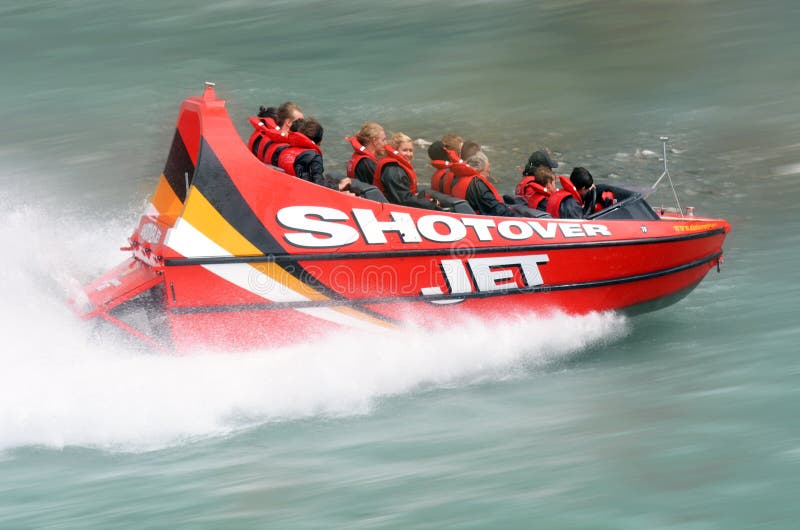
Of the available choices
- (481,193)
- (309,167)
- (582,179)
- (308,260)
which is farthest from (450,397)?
(582,179)

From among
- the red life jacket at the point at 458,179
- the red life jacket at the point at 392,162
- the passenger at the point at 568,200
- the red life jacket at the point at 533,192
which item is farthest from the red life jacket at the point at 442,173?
the passenger at the point at 568,200

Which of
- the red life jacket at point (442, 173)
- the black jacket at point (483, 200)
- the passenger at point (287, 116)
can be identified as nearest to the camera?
the black jacket at point (483, 200)

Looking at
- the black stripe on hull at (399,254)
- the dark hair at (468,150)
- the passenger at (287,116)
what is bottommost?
the black stripe on hull at (399,254)

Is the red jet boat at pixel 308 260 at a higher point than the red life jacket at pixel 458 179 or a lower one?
lower

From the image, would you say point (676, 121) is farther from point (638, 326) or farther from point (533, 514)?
point (533, 514)

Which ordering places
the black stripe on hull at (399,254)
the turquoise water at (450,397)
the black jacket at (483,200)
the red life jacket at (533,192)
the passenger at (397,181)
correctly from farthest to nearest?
the red life jacket at (533,192)
the black jacket at (483,200)
the passenger at (397,181)
the black stripe on hull at (399,254)
the turquoise water at (450,397)

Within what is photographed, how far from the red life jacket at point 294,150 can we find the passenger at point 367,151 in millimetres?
305

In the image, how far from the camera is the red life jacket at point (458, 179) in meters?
9.07

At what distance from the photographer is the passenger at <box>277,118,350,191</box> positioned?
899 centimetres

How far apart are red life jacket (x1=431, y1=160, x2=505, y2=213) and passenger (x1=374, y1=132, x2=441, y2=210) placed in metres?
0.27

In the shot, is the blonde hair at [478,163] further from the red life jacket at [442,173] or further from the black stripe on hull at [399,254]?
the black stripe on hull at [399,254]

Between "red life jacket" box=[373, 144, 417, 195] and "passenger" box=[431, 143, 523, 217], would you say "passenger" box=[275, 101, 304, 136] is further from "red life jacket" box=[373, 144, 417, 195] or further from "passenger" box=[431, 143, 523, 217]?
"passenger" box=[431, 143, 523, 217]

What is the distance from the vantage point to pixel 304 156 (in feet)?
29.5

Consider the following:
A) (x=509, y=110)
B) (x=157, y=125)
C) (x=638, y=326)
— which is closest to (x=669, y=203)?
(x=638, y=326)
